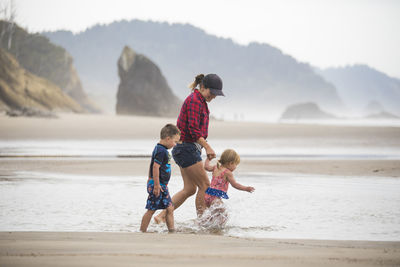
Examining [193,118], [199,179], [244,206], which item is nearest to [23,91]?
[244,206]

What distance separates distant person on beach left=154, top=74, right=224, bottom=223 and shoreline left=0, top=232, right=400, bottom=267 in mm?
1485

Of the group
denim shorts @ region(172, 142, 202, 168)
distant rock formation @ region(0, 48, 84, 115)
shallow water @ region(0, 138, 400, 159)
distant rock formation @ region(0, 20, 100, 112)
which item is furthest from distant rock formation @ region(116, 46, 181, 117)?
denim shorts @ region(172, 142, 202, 168)

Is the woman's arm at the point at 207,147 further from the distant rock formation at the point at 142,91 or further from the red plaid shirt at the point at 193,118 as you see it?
the distant rock formation at the point at 142,91

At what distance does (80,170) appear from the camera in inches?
455

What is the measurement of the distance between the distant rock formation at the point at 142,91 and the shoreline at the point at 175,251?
139 feet

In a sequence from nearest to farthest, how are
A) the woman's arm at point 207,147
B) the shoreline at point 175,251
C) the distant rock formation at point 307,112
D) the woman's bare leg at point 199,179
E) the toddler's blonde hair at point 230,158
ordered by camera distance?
the shoreline at point 175,251, the woman's arm at point 207,147, the woman's bare leg at point 199,179, the toddler's blonde hair at point 230,158, the distant rock formation at point 307,112

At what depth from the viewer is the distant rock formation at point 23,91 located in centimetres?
3622

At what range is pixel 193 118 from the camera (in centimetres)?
611

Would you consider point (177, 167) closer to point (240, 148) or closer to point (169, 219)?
point (240, 148)

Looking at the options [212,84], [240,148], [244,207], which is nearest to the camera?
[212,84]

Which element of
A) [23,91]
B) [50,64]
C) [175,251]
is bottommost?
[175,251]

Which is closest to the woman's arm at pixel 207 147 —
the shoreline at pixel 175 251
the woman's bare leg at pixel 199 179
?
the woman's bare leg at pixel 199 179

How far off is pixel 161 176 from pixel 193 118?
0.79 meters

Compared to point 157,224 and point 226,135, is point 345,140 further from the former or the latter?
point 157,224
